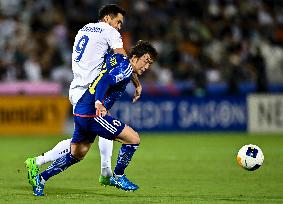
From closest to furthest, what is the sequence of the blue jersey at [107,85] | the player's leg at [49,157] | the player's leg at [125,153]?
the blue jersey at [107,85]
the player's leg at [125,153]
the player's leg at [49,157]

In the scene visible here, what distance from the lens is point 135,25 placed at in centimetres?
2298

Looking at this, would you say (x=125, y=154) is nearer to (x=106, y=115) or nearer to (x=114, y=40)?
(x=106, y=115)

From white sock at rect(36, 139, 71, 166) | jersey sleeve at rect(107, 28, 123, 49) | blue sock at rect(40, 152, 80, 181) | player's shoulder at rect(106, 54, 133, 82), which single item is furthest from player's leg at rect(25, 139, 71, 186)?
jersey sleeve at rect(107, 28, 123, 49)

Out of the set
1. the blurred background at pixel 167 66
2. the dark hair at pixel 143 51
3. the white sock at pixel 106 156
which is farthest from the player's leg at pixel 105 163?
the blurred background at pixel 167 66

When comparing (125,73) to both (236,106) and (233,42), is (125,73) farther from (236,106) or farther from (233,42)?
(233,42)

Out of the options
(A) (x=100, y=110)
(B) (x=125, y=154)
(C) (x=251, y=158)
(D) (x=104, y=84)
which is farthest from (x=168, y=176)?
(A) (x=100, y=110)

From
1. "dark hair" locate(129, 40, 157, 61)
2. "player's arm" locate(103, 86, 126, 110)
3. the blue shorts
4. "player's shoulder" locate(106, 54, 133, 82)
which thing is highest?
"dark hair" locate(129, 40, 157, 61)

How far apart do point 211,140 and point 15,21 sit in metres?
6.29

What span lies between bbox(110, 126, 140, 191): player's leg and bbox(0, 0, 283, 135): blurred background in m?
10.7

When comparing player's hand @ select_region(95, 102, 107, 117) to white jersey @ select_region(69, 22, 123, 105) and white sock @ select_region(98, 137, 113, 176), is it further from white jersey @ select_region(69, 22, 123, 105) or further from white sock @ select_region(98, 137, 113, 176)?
white sock @ select_region(98, 137, 113, 176)

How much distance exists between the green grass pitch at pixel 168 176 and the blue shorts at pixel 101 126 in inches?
27.4

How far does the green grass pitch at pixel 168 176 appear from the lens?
9.61m

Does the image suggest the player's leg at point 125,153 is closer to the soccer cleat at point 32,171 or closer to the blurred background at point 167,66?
the soccer cleat at point 32,171

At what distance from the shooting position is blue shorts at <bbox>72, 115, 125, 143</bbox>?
31.7ft
